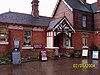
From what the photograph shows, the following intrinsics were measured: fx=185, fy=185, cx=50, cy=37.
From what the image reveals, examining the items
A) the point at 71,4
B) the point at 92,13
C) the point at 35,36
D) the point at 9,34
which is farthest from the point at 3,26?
the point at 92,13

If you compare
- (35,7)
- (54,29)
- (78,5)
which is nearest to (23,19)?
(35,7)

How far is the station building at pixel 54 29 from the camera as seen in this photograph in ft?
68.3

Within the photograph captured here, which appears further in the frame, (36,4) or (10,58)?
(36,4)

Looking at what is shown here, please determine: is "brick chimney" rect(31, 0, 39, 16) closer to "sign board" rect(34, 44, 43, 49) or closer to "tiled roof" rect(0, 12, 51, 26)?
"tiled roof" rect(0, 12, 51, 26)

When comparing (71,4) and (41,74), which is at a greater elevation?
(71,4)

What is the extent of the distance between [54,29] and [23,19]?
417cm

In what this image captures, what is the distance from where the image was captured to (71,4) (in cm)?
2780

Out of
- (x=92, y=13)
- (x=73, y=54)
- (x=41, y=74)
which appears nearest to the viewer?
(x=41, y=74)

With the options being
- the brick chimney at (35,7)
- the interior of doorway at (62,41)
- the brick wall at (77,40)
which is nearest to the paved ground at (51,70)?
the interior of doorway at (62,41)

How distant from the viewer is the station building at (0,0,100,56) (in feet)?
68.3

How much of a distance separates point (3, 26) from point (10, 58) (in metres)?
3.73

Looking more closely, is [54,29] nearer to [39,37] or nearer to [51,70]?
[39,37]

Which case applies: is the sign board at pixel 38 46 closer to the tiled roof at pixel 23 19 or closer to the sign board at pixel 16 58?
the tiled roof at pixel 23 19

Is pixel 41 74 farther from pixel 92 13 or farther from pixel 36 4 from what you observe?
pixel 92 13
